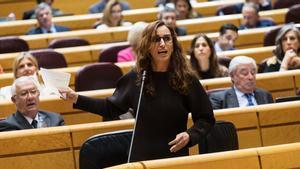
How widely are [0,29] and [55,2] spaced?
97 centimetres

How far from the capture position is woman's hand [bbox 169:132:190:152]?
7.70ft

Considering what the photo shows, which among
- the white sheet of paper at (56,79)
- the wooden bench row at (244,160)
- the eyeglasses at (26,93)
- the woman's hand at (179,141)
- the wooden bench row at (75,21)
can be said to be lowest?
the wooden bench row at (244,160)

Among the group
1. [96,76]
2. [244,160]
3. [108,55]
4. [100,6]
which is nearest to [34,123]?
[96,76]

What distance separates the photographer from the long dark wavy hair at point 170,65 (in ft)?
7.94

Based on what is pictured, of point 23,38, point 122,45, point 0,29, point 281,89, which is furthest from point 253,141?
point 0,29

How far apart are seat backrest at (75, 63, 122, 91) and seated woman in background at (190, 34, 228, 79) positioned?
0.42 meters

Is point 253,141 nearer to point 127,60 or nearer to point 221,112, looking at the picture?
point 221,112

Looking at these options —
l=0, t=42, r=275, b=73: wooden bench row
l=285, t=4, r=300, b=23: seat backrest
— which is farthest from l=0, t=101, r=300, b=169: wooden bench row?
l=285, t=4, r=300, b=23: seat backrest

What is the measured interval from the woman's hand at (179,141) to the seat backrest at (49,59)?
2.19 meters

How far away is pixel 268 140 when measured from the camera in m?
3.06

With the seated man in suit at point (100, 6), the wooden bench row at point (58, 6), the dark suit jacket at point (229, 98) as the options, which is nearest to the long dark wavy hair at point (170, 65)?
the dark suit jacket at point (229, 98)

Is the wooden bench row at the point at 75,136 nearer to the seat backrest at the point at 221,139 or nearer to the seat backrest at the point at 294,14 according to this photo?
the seat backrest at the point at 221,139

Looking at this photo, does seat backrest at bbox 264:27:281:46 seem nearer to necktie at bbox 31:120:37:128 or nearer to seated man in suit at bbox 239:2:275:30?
seated man in suit at bbox 239:2:275:30

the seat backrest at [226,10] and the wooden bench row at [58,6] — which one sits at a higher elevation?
the wooden bench row at [58,6]
